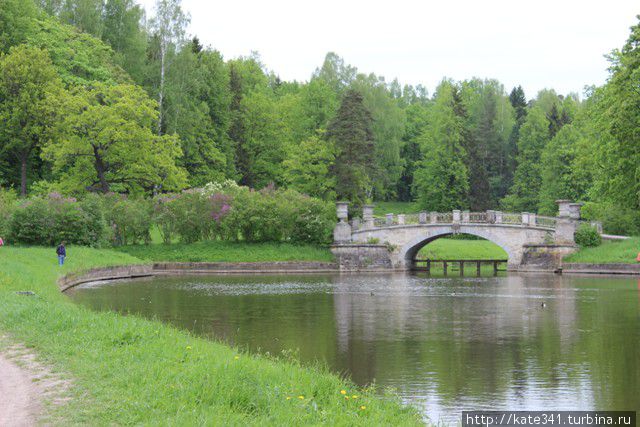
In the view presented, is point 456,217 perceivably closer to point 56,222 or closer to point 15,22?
point 56,222

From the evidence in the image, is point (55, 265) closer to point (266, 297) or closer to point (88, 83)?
point (266, 297)

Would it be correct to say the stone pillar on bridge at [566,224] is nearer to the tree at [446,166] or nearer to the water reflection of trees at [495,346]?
the water reflection of trees at [495,346]

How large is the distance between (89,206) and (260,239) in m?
12.1

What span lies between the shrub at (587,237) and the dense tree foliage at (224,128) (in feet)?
7.52

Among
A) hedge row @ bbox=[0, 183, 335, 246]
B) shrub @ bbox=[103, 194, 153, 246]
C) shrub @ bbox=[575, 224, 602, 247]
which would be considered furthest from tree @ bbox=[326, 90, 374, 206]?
shrub @ bbox=[575, 224, 602, 247]

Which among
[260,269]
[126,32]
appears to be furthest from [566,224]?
[126,32]

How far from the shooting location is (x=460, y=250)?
57.7 meters

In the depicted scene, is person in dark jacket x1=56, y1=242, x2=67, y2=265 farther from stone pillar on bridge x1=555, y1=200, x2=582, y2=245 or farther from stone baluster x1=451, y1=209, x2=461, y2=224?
stone pillar on bridge x1=555, y1=200, x2=582, y2=245

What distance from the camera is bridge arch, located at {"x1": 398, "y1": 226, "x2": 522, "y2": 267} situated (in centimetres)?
4616

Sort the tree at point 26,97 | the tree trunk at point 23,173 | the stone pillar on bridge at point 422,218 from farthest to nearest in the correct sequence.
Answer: the tree trunk at point 23,173 → the tree at point 26,97 → the stone pillar on bridge at point 422,218

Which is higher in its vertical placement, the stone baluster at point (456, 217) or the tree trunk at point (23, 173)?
the tree trunk at point (23, 173)

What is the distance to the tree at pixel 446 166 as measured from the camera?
6988 centimetres

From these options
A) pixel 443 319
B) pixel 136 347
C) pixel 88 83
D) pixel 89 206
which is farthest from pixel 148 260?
pixel 136 347

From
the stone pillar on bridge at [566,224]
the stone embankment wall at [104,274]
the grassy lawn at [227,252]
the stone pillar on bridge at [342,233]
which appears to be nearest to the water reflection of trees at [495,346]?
the stone embankment wall at [104,274]
